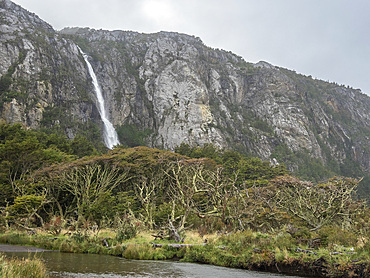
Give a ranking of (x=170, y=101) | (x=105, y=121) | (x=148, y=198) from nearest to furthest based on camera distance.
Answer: (x=148, y=198) < (x=105, y=121) < (x=170, y=101)

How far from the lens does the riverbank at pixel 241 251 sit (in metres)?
13.3

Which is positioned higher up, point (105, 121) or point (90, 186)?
point (105, 121)

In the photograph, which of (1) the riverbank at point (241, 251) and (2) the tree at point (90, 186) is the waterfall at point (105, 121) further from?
(1) the riverbank at point (241, 251)

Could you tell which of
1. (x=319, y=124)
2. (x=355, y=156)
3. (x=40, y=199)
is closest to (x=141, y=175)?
(x=40, y=199)

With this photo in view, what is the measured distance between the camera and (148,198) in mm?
30906

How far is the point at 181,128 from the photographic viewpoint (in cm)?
8344

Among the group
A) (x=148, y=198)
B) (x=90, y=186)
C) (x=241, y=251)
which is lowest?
(x=241, y=251)

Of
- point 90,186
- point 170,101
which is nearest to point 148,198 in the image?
point 90,186

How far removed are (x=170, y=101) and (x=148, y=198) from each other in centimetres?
6262

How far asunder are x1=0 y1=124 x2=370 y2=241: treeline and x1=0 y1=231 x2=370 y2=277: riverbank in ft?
5.14

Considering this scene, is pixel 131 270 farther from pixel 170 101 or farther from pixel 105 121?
pixel 170 101

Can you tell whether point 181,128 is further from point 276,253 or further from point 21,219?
point 276,253

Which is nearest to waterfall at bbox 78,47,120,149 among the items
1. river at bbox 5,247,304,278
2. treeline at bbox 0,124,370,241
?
treeline at bbox 0,124,370,241

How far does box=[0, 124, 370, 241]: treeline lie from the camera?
23.7 meters
